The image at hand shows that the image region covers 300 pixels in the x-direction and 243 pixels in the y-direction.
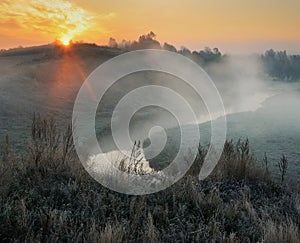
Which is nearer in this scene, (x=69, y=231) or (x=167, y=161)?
(x=69, y=231)

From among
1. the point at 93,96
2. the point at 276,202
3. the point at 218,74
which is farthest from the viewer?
the point at 218,74

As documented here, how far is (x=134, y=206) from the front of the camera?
20.9 ft

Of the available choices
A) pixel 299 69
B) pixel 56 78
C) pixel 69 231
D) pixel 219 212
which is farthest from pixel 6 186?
pixel 299 69

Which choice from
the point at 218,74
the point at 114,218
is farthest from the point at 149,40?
the point at 114,218

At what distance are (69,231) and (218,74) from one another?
78.3 m

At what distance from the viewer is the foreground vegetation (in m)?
5.29

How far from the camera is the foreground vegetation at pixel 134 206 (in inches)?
208

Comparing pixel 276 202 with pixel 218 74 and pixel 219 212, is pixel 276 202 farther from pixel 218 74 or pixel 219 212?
pixel 218 74

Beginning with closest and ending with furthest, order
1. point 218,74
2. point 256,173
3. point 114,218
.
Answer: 1. point 114,218
2. point 256,173
3. point 218,74

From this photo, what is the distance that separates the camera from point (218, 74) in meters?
81.0

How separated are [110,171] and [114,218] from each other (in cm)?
216

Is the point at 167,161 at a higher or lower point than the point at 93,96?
lower

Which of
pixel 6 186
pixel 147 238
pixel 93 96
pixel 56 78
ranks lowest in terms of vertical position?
pixel 147 238

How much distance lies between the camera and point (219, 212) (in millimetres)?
6332
